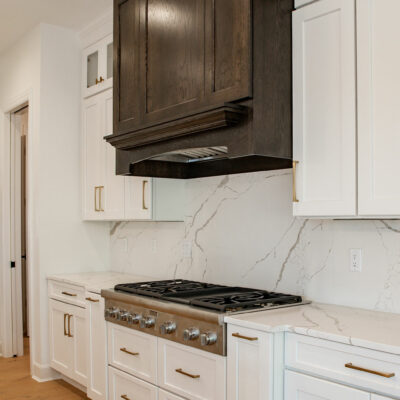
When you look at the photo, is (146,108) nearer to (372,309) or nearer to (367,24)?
(367,24)

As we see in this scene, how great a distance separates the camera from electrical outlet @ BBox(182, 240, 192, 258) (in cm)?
354

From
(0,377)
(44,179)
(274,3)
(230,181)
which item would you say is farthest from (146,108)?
(0,377)

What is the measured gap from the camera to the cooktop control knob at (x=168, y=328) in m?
2.60

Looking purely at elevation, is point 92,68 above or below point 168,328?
above

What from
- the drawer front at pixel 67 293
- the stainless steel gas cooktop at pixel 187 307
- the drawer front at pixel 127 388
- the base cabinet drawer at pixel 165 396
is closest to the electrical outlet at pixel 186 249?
the stainless steel gas cooktop at pixel 187 307

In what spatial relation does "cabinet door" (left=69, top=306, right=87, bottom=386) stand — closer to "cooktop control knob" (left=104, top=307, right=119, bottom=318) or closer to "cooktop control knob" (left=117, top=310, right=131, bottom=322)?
"cooktop control knob" (left=104, top=307, right=119, bottom=318)

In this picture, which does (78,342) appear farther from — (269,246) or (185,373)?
(269,246)

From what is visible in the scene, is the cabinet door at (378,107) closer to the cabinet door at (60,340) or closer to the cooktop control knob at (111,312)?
the cooktop control knob at (111,312)

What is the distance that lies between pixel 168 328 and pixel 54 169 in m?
2.09

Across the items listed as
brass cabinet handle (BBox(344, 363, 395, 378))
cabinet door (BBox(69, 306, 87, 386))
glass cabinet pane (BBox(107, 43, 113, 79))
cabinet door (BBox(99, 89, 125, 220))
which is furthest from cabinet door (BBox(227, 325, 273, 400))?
glass cabinet pane (BBox(107, 43, 113, 79))

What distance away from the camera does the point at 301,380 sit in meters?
2.05

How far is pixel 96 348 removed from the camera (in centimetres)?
339

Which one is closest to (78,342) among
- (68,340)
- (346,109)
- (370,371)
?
(68,340)

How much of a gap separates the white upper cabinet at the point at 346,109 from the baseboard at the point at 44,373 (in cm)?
279
